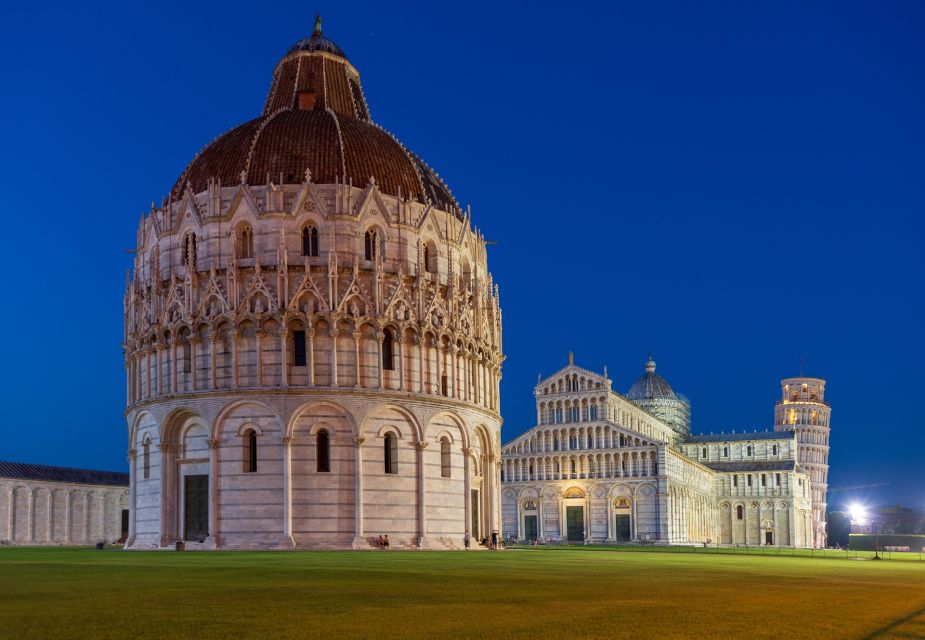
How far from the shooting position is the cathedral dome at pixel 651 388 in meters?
185

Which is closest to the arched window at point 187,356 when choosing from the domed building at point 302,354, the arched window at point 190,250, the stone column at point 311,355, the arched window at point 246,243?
the domed building at point 302,354

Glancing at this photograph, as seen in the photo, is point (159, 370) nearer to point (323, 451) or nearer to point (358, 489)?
point (323, 451)

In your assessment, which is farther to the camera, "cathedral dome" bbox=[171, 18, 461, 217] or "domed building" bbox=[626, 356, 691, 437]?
"domed building" bbox=[626, 356, 691, 437]

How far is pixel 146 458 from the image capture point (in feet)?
216

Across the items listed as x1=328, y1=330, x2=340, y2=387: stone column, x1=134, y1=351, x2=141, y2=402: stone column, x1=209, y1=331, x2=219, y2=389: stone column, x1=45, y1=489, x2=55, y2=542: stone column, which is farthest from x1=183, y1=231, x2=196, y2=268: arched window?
x1=45, y1=489, x2=55, y2=542: stone column

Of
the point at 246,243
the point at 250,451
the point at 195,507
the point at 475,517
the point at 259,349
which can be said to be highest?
the point at 246,243

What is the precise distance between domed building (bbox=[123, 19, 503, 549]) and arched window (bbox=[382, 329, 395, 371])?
0.09 metres

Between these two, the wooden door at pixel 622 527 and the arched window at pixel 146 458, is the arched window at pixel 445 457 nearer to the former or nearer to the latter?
the arched window at pixel 146 458

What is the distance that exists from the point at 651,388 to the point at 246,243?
428 ft

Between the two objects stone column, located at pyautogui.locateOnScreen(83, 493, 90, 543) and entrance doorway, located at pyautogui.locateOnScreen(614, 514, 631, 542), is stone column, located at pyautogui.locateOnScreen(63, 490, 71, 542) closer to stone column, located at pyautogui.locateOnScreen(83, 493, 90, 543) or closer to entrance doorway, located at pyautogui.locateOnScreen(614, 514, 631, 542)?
stone column, located at pyautogui.locateOnScreen(83, 493, 90, 543)

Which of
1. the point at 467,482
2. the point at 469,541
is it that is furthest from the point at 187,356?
the point at 469,541

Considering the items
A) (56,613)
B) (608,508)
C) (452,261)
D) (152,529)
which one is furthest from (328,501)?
(608,508)

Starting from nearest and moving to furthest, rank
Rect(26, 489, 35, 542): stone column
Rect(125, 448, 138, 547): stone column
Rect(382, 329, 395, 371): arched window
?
Rect(382, 329, 395, 371): arched window < Rect(125, 448, 138, 547): stone column < Rect(26, 489, 35, 542): stone column

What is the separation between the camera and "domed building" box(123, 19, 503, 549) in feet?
200
